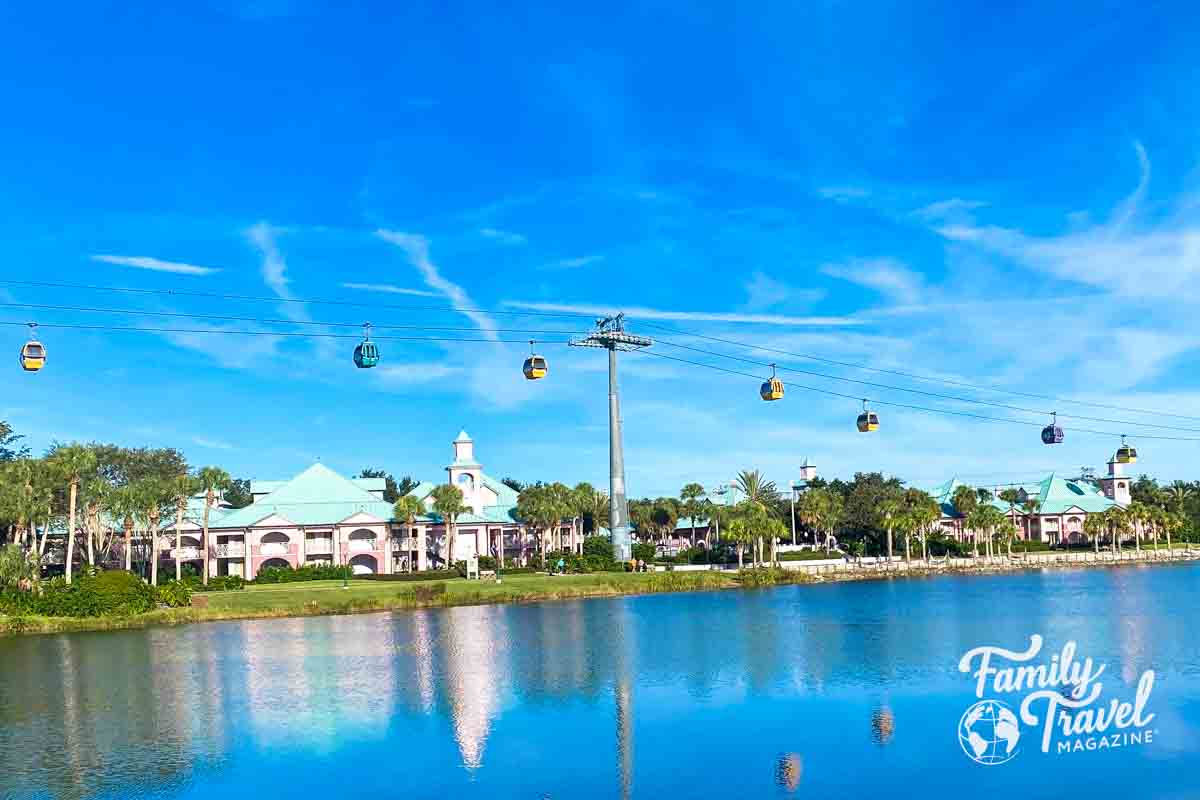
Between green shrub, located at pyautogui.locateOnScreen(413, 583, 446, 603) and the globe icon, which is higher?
green shrub, located at pyautogui.locateOnScreen(413, 583, 446, 603)

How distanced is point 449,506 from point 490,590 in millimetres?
26480

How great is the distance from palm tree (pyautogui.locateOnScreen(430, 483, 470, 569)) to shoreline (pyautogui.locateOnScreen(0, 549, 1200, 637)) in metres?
14.2

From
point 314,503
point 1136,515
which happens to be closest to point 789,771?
point 314,503

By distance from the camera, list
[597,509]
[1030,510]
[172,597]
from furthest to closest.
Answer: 1. [1030,510]
2. [597,509]
3. [172,597]

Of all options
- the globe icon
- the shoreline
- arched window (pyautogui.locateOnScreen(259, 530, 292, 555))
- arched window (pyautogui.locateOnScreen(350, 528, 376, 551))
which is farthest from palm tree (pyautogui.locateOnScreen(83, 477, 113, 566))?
the globe icon

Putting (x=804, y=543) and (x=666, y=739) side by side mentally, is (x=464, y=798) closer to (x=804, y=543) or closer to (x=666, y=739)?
(x=666, y=739)

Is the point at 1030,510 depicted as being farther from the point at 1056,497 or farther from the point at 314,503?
the point at 314,503

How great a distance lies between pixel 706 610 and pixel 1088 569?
6615cm

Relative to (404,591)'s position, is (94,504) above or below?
above

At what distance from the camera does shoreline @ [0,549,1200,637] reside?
68375 millimetres

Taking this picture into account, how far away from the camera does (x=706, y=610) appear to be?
227ft

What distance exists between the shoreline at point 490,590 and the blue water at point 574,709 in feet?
19.2

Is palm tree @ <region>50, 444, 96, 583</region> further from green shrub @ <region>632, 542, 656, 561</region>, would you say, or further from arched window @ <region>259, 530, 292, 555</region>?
green shrub @ <region>632, 542, 656, 561</region>

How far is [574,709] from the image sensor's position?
1391 inches
